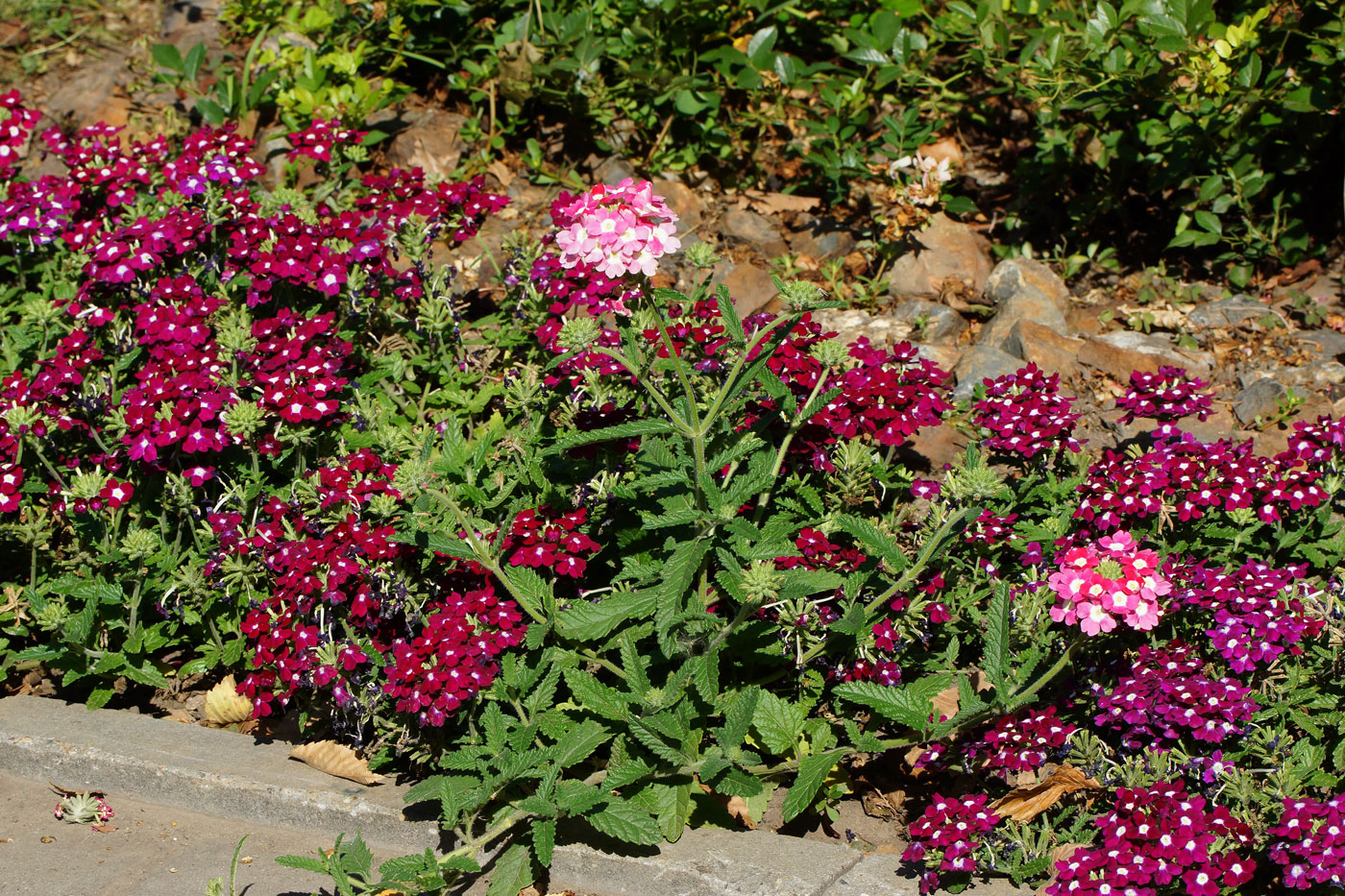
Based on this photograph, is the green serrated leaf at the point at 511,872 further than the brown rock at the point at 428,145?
No

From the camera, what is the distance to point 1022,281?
173 inches

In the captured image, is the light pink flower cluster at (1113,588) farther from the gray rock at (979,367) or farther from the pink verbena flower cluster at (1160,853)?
the gray rock at (979,367)

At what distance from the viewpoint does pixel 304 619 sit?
2.99m

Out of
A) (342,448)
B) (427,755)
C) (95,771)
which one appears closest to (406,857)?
(427,755)

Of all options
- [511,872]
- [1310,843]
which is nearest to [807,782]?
[511,872]

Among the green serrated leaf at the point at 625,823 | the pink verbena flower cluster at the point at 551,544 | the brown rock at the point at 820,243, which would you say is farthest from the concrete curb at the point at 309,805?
the brown rock at the point at 820,243

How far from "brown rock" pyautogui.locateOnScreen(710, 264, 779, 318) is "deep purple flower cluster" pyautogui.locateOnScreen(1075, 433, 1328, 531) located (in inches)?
66.7

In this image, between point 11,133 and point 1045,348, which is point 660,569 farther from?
point 11,133

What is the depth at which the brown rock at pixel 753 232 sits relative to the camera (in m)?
4.77

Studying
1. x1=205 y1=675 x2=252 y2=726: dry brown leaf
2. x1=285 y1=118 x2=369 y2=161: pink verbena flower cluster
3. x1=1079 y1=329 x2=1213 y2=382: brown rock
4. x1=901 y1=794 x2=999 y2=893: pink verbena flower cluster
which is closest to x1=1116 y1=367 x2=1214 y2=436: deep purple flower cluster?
x1=1079 y1=329 x2=1213 y2=382: brown rock

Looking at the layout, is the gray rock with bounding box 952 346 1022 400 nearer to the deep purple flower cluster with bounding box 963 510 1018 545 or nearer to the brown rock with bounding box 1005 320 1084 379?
the brown rock with bounding box 1005 320 1084 379

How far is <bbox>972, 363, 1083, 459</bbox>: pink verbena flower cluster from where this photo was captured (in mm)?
3242

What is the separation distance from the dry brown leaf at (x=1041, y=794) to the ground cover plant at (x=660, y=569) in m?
0.01

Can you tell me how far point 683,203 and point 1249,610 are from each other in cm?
305
